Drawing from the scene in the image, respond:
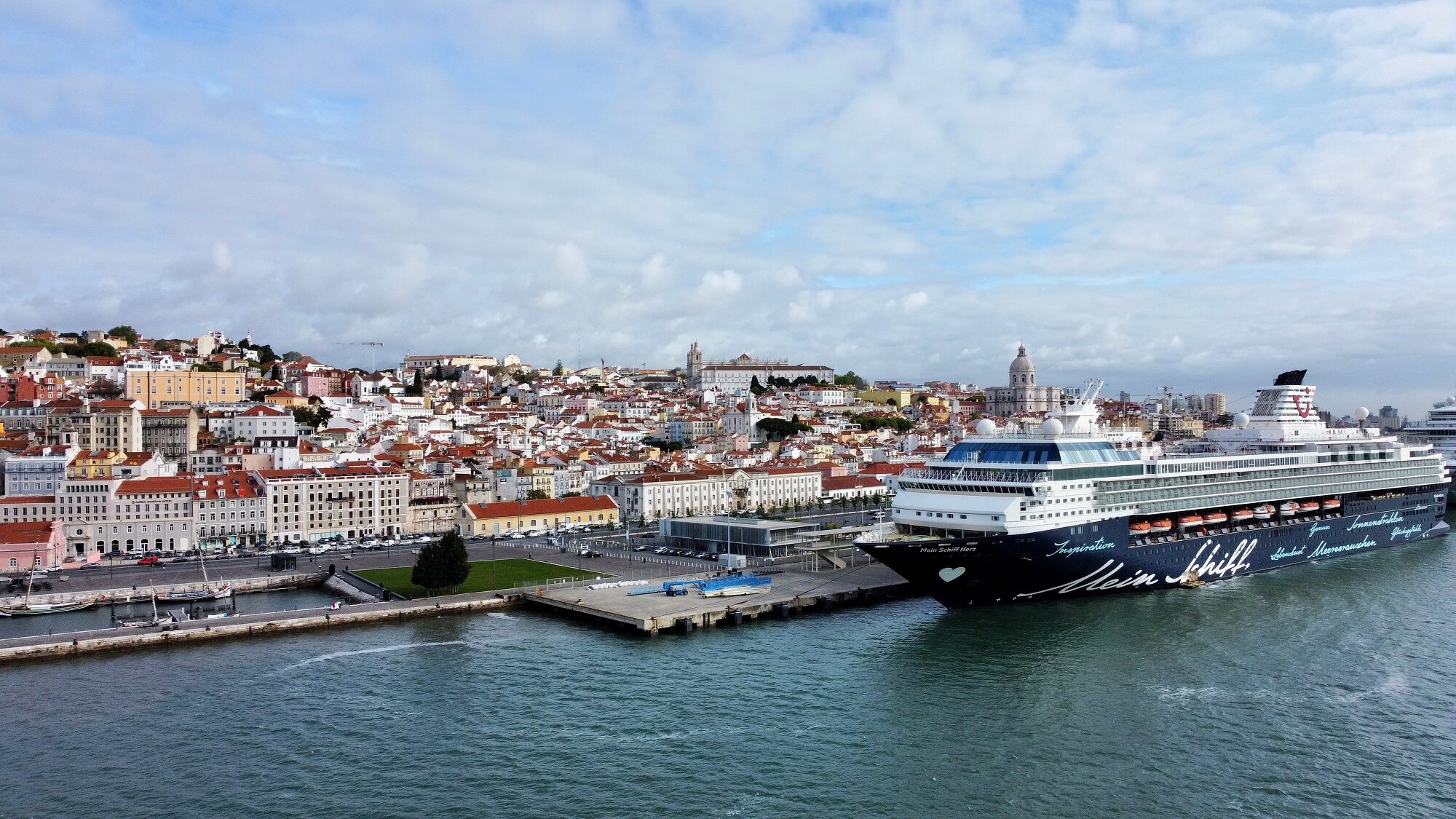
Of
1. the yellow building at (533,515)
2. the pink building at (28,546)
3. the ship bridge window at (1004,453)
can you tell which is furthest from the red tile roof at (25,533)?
the ship bridge window at (1004,453)

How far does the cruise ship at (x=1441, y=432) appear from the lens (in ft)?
136

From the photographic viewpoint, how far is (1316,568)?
25.8 m

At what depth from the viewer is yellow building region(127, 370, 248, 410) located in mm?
45469

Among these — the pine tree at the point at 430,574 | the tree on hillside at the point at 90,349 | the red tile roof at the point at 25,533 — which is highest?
the tree on hillside at the point at 90,349

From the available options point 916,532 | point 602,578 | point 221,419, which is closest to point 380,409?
point 221,419

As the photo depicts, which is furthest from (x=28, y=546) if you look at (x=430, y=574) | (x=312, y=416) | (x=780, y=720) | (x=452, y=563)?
(x=312, y=416)

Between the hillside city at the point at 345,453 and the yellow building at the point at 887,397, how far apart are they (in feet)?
35.8

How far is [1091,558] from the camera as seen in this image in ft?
67.5

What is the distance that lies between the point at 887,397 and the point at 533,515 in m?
58.4

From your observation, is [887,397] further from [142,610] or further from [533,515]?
[142,610]

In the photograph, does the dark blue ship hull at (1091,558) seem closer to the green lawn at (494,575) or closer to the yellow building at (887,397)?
the green lawn at (494,575)

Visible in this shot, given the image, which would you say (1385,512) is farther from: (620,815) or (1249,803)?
(620,815)

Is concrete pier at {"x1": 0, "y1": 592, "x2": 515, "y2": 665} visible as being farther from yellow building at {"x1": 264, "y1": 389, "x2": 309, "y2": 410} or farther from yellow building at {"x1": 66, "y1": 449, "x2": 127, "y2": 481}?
yellow building at {"x1": 264, "y1": 389, "x2": 309, "y2": 410}

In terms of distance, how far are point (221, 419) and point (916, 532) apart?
33974 millimetres
